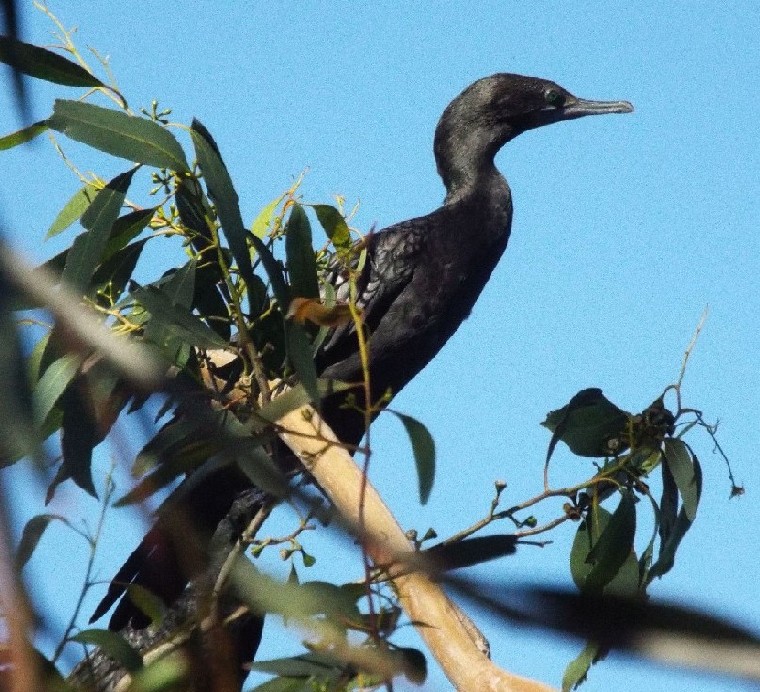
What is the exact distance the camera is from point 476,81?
3.80m

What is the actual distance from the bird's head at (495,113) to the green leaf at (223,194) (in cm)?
181

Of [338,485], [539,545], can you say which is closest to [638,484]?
[539,545]

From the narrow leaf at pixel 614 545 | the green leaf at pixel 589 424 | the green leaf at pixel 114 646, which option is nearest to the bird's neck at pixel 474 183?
the green leaf at pixel 589 424

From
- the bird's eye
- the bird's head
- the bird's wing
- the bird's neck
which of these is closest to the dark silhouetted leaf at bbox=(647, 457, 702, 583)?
the bird's wing

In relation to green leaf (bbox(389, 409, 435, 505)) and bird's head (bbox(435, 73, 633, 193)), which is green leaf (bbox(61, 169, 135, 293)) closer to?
green leaf (bbox(389, 409, 435, 505))

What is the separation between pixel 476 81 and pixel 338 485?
7.72ft

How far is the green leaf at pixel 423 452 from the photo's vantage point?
1103 millimetres

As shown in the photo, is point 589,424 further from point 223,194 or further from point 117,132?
point 117,132

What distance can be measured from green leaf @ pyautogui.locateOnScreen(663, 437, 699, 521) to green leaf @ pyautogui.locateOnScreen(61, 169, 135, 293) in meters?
1.02

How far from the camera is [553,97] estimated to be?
3.87 m

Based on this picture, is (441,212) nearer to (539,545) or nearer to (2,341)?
(539,545)

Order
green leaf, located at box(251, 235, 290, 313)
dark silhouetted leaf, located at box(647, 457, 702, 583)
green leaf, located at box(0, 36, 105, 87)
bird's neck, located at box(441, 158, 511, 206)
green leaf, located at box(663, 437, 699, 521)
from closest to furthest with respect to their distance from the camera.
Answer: green leaf, located at box(251, 235, 290, 313) < green leaf, located at box(0, 36, 105, 87) < dark silhouetted leaf, located at box(647, 457, 702, 583) < green leaf, located at box(663, 437, 699, 521) < bird's neck, located at box(441, 158, 511, 206)

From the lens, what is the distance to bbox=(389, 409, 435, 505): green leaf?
1.10 meters

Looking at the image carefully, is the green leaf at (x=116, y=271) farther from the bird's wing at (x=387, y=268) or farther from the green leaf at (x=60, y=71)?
the bird's wing at (x=387, y=268)
